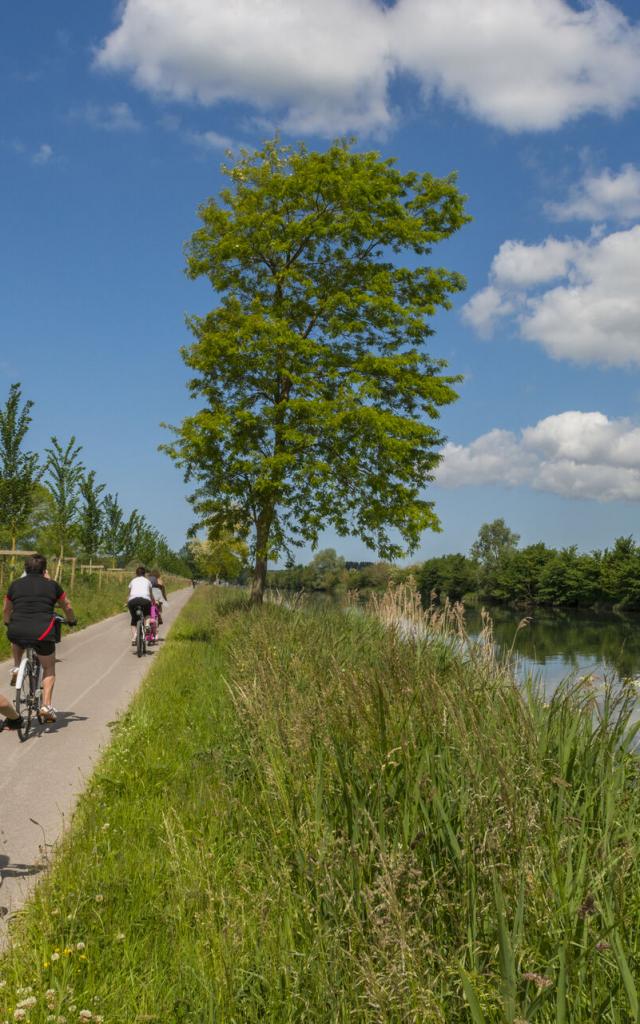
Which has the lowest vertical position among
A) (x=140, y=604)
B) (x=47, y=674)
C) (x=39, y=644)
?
(x=47, y=674)

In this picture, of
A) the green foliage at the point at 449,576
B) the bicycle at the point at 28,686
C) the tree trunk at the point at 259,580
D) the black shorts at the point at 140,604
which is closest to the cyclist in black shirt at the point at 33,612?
the bicycle at the point at 28,686

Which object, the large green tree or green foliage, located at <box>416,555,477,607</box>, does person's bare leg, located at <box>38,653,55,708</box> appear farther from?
green foliage, located at <box>416,555,477,607</box>

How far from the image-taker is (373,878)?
11.8 feet

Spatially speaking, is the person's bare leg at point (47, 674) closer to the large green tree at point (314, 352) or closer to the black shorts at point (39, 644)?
the black shorts at point (39, 644)

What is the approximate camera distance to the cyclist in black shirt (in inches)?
367

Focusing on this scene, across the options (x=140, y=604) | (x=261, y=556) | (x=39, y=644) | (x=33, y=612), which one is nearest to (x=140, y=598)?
(x=140, y=604)

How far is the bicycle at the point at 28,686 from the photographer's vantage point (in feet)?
30.6

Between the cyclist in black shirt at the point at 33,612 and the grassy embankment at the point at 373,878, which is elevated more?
the cyclist in black shirt at the point at 33,612

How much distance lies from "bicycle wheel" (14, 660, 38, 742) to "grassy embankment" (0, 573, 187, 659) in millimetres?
6572

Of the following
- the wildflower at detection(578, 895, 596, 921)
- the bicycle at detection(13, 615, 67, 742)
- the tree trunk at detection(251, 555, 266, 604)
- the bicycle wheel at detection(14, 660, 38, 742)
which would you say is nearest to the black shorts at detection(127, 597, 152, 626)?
the tree trunk at detection(251, 555, 266, 604)

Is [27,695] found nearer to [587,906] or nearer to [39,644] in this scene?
[39,644]

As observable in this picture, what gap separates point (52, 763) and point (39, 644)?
180 centimetres

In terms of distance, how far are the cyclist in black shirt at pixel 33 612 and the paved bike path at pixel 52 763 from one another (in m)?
0.70

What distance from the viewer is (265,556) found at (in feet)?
71.5
